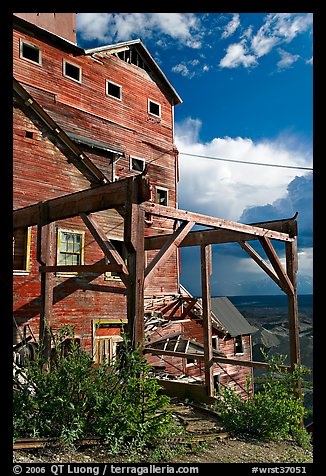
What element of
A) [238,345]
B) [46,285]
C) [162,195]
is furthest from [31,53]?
[238,345]

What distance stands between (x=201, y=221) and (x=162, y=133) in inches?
508

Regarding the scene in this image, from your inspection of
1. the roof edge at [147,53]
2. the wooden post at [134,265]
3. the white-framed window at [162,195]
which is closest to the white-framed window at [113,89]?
the roof edge at [147,53]

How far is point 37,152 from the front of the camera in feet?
41.7

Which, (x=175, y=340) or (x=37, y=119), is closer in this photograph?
(x=37, y=119)

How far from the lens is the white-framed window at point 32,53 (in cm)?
1492

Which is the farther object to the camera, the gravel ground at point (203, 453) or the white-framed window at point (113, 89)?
the white-framed window at point (113, 89)

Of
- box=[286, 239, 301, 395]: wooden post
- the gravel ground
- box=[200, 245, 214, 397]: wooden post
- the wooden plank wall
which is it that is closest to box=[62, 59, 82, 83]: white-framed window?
the wooden plank wall

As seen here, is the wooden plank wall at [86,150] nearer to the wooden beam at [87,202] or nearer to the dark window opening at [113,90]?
the dark window opening at [113,90]

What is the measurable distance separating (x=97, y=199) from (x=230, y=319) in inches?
1084

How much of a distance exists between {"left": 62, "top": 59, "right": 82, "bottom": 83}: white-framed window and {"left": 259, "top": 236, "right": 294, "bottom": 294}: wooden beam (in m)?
11.1

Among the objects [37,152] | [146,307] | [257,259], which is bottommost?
[146,307]

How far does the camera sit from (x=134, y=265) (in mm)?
6191
